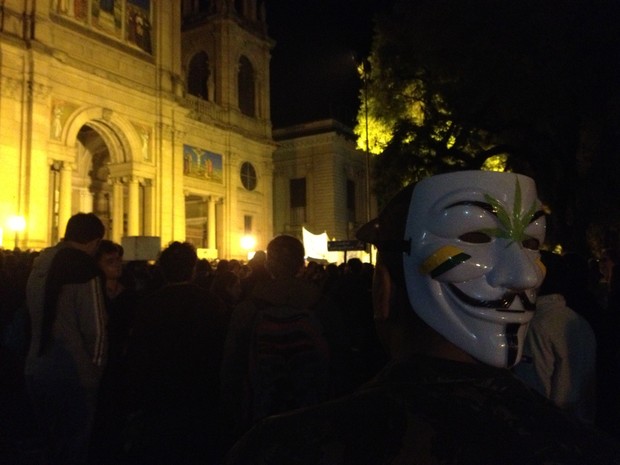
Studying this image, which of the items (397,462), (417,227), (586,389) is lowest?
(586,389)

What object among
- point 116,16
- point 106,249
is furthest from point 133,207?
point 106,249

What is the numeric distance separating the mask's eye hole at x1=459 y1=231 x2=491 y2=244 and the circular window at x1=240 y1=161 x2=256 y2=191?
107ft

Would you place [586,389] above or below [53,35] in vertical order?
below

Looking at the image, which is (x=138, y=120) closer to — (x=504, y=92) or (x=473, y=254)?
(x=504, y=92)

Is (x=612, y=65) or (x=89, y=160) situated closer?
(x=612, y=65)

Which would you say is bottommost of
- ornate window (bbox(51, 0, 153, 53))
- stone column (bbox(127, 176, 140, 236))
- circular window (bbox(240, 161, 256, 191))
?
stone column (bbox(127, 176, 140, 236))

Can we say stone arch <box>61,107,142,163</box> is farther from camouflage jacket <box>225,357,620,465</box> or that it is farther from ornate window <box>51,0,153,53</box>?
camouflage jacket <box>225,357,620,465</box>

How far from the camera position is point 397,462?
1061 mm

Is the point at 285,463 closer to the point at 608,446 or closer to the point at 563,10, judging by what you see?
the point at 608,446

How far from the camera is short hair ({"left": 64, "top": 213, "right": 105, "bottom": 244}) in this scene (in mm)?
3924

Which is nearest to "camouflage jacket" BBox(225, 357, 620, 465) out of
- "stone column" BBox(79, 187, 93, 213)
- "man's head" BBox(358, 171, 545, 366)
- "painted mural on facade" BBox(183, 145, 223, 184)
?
"man's head" BBox(358, 171, 545, 366)

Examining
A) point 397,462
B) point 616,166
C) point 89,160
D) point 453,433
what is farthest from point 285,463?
point 89,160

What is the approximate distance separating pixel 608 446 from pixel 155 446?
2653mm

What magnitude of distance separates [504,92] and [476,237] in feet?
41.1
